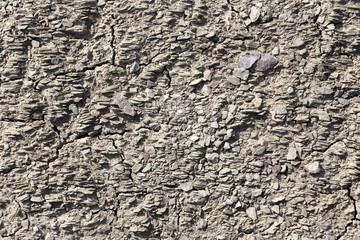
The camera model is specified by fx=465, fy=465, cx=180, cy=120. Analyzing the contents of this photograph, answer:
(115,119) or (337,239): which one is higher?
(115,119)

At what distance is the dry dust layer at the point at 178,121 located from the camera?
235cm

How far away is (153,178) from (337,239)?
969 millimetres

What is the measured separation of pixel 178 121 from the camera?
2420 millimetres

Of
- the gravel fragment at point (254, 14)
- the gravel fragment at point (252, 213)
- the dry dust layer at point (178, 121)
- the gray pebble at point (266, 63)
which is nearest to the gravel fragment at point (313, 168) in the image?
the dry dust layer at point (178, 121)

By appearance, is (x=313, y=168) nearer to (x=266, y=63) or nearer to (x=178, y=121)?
(x=266, y=63)

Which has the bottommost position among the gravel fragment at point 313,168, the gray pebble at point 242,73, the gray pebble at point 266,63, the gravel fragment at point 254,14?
the gravel fragment at point 313,168

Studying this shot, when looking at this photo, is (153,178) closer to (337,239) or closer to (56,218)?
(56,218)

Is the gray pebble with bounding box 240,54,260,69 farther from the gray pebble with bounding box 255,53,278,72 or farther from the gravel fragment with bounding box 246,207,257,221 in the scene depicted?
the gravel fragment with bounding box 246,207,257,221

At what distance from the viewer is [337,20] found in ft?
7.77

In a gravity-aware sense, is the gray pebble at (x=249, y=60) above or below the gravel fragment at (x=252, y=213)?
above

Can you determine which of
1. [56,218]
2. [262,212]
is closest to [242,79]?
[262,212]

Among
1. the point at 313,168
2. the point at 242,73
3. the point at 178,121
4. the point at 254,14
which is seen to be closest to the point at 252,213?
the point at 313,168

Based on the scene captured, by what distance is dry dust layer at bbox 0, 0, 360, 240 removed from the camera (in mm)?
2346

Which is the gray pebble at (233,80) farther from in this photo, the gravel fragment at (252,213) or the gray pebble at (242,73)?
the gravel fragment at (252,213)
